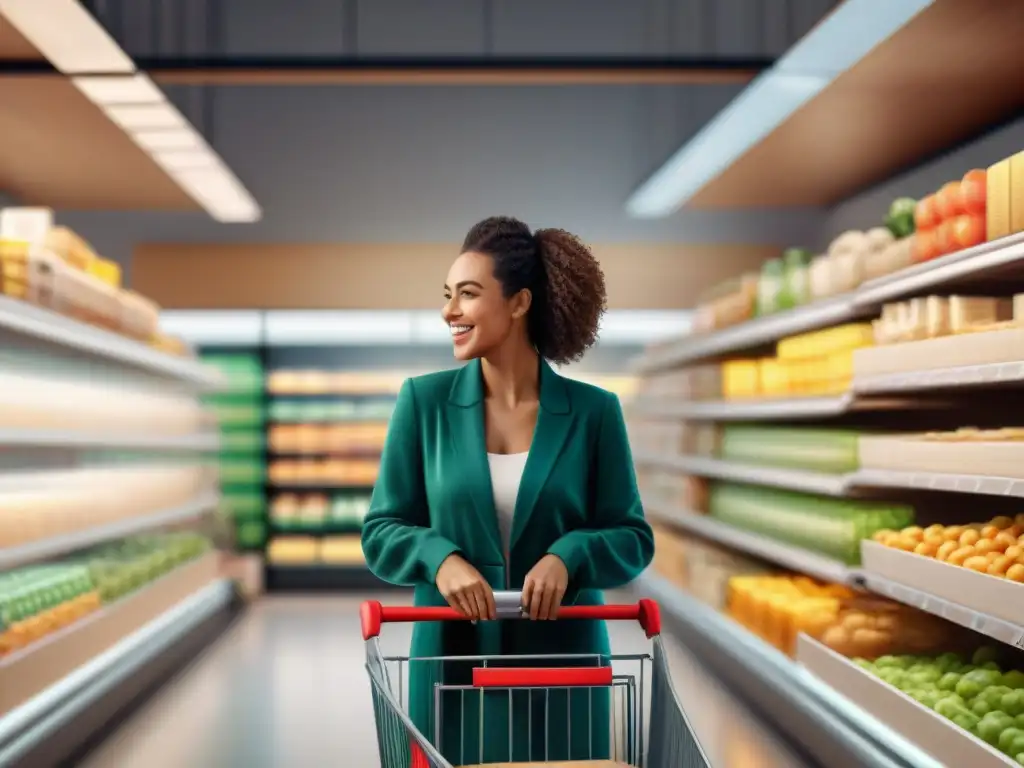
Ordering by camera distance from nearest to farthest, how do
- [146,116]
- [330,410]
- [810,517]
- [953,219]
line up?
[953,219] → [146,116] → [810,517] → [330,410]

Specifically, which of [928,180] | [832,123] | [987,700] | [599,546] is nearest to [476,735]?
[599,546]

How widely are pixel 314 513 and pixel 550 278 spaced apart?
26.0 ft

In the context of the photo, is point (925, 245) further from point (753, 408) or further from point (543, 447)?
point (543, 447)

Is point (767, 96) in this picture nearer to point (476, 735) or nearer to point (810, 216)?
point (476, 735)

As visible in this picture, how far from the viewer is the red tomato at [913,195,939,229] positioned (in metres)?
3.89

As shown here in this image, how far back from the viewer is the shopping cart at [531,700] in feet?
5.90

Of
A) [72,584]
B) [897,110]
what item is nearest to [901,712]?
[897,110]

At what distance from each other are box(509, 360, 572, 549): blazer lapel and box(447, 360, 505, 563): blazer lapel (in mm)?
46

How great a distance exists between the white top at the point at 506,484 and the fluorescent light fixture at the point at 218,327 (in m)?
7.93

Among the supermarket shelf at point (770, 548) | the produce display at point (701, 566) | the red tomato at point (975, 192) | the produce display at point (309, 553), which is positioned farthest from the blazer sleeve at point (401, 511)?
the produce display at point (309, 553)

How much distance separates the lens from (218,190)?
628cm

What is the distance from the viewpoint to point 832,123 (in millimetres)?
5289

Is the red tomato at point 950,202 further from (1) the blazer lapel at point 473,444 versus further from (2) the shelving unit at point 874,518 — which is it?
(1) the blazer lapel at point 473,444

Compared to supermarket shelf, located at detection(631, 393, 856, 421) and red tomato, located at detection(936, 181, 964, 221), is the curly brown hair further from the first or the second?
supermarket shelf, located at detection(631, 393, 856, 421)
